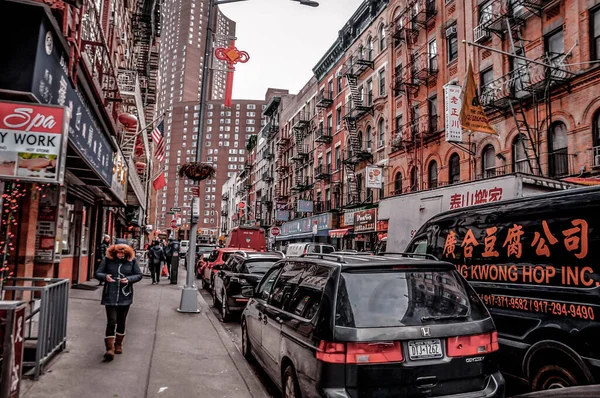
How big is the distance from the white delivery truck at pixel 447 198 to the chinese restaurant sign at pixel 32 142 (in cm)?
786

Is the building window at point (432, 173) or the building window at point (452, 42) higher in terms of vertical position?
the building window at point (452, 42)

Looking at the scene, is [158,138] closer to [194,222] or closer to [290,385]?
[194,222]

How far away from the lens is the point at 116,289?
264 inches

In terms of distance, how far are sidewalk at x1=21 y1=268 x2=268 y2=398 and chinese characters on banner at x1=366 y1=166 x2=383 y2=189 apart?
19451 mm

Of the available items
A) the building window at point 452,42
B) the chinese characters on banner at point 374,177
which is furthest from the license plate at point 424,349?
the chinese characters on banner at point 374,177

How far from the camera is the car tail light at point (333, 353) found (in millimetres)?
3781

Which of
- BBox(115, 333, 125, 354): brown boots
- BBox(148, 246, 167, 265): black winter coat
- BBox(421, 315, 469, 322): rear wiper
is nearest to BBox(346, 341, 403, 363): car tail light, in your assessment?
BBox(421, 315, 469, 322): rear wiper

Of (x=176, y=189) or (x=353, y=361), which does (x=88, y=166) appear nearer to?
(x=353, y=361)

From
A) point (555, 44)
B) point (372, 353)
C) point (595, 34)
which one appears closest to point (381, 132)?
point (555, 44)

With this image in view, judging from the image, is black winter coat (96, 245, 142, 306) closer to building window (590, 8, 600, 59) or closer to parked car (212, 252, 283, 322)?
parked car (212, 252, 283, 322)

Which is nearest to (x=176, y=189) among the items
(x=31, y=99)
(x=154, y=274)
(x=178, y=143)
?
(x=178, y=143)

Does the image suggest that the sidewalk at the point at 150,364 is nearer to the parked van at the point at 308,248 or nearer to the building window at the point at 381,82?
the parked van at the point at 308,248

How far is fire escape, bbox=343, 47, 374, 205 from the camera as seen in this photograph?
32.0m

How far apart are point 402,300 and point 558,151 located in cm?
1614
